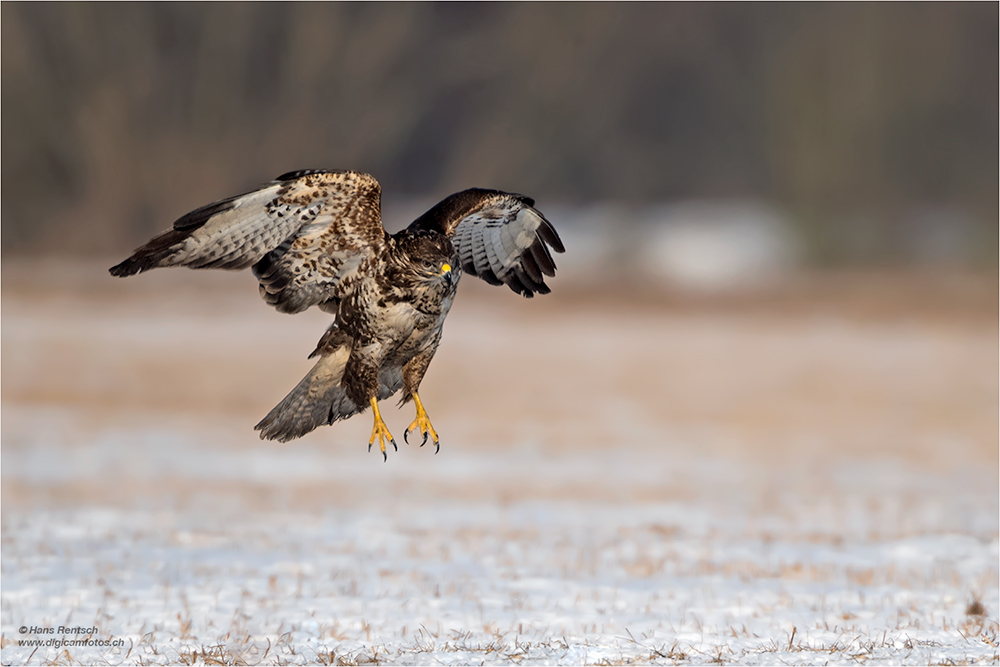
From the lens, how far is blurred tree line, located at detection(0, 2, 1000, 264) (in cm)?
3550

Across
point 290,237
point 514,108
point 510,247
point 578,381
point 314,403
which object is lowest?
point 314,403

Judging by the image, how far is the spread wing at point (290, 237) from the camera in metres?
5.86

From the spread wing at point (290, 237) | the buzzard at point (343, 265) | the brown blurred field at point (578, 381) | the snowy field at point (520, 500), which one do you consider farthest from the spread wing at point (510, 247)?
the brown blurred field at point (578, 381)

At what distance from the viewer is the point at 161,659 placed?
626 centimetres

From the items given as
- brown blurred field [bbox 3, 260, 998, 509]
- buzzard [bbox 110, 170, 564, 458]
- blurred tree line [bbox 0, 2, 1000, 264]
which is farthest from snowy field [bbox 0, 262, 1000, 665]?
blurred tree line [bbox 0, 2, 1000, 264]

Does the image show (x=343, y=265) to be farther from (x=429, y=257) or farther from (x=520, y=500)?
(x=520, y=500)

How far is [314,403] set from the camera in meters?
6.57

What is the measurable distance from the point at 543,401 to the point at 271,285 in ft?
36.7

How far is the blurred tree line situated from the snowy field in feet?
42.8

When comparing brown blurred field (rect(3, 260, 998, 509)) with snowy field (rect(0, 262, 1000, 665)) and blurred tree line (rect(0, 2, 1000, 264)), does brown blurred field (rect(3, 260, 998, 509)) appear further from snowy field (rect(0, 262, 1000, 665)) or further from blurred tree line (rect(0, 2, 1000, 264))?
blurred tree line (rect(0, 2, 1000, 264))

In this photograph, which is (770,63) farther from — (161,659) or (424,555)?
(161,659)

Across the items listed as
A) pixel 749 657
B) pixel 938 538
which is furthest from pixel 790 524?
pixel 749 657

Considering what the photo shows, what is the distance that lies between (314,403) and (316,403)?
1 centimetres

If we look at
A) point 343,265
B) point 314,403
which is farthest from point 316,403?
point 343,265
